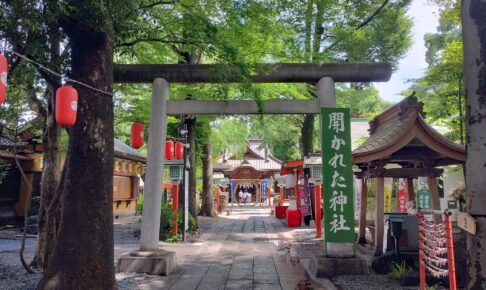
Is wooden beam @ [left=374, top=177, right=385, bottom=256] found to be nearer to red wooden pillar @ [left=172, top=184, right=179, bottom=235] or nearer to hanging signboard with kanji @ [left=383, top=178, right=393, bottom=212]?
red wooden pillar @ [left=172, top=184, right=179, bottom=235]

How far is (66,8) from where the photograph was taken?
5500mm

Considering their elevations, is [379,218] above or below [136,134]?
below

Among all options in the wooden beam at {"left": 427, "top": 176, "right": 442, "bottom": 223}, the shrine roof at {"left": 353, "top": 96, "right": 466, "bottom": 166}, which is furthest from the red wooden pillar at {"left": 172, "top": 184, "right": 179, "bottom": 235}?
the wooden beam at {"left": 427, "top": 176, "right": 442, "bottom": 223}

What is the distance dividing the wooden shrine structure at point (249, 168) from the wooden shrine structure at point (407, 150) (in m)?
27.2

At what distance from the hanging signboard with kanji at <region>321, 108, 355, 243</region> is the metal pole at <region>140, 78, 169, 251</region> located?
3398mm

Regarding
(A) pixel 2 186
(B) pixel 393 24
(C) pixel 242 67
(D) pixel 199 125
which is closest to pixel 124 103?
(D) pixel 199 125

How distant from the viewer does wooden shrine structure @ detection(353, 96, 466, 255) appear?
310 inches

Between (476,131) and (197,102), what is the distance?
19.6 feet

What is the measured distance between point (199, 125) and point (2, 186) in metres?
8.82

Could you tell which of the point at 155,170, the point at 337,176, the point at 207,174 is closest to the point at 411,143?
the point at 337,176

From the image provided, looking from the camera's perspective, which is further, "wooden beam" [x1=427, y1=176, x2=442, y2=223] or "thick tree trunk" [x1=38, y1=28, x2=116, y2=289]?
"wooden beam" [x1=427, y1=176, x2=442, y2=223]

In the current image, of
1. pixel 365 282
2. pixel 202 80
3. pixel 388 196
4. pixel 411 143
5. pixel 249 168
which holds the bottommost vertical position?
pixel 365 282

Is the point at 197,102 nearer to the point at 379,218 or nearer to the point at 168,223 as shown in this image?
the point at 379,218

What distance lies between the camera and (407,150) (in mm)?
8555
